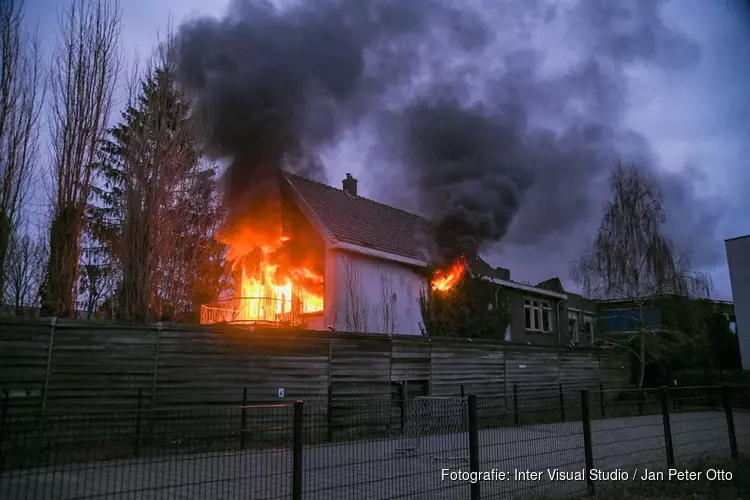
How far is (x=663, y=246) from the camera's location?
23.1 meters

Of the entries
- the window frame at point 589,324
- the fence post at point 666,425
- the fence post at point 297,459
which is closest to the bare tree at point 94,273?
the fence post at point 297,459

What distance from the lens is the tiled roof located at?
688 inches

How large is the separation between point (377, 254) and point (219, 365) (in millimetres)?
8022

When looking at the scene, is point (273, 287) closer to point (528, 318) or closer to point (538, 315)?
point (528, 318)

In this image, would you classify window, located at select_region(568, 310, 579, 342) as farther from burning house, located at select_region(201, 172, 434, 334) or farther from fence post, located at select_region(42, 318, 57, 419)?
fence post, located at select_region(42, 318, 57, 419)

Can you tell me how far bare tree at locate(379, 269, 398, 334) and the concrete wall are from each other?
16642mm

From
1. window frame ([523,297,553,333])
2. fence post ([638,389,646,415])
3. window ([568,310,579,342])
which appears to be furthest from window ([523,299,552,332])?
fence post ([638,389,646,415])

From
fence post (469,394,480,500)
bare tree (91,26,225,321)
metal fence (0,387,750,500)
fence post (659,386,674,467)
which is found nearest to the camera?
metal fence (0,387,750,500)

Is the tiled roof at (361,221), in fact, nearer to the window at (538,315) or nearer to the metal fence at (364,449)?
the window at (538,315)

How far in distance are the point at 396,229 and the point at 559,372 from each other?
25.6 feet

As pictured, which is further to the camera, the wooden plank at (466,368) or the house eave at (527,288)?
the house eave at (527,288)

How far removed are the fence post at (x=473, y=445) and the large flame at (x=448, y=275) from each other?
557 inches

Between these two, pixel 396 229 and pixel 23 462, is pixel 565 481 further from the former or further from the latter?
pixel 396 229

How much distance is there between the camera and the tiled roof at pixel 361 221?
17469 mm
